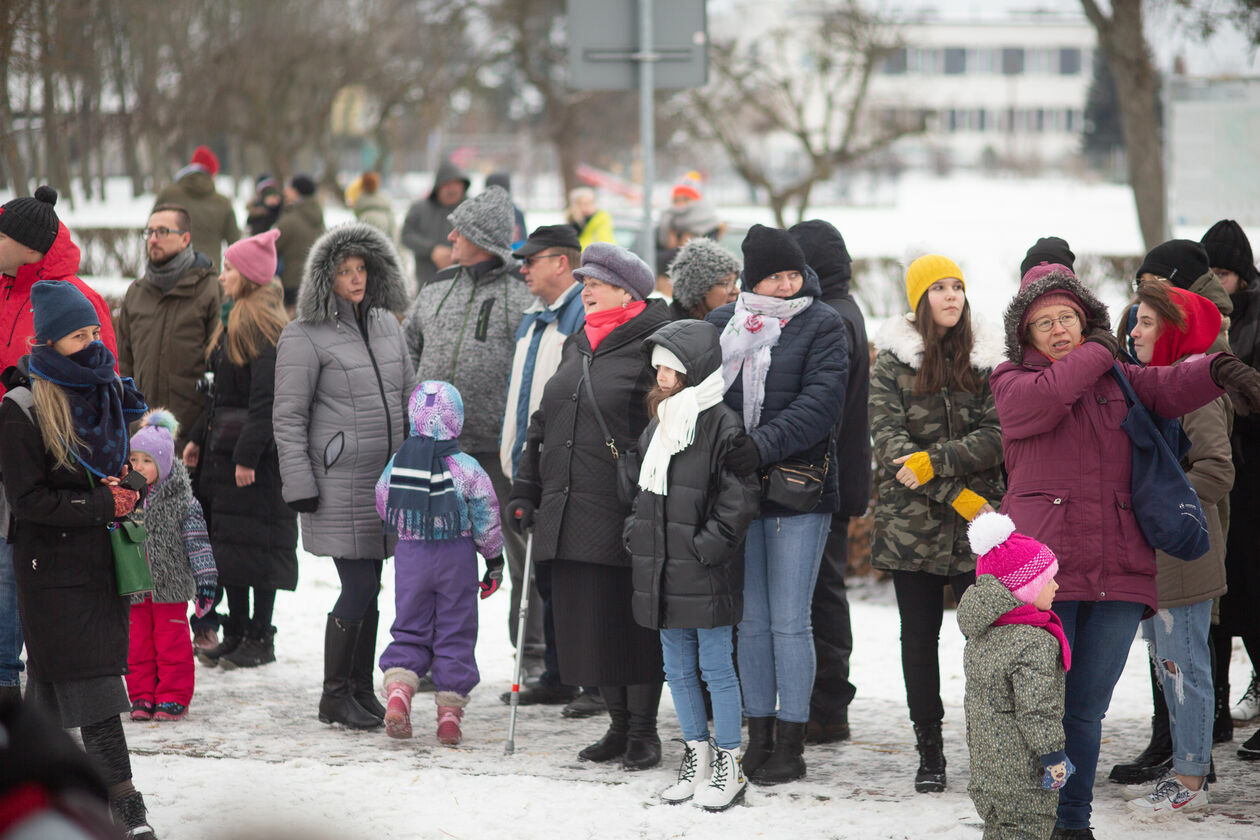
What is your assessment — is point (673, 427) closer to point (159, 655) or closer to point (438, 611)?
point (438, 611)

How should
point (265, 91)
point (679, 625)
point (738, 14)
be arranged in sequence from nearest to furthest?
point (679, 625)
point (265, 91)
point (738, 14)

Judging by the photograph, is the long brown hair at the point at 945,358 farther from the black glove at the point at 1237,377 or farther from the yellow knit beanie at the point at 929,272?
the black glove at the point at 1237,377

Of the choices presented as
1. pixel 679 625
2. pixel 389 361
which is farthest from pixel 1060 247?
pixel 389 361

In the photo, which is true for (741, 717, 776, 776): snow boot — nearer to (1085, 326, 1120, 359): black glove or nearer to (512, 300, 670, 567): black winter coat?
(512, 300, 670, 567): black winter coat

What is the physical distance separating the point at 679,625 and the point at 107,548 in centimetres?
196

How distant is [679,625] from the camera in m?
4.73

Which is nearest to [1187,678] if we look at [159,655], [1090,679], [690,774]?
[1090,679]

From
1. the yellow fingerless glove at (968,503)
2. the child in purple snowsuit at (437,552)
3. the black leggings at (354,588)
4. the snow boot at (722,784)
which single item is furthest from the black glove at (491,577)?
the yellow fingerless glove at (968,503)

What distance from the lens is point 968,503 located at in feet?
15.6

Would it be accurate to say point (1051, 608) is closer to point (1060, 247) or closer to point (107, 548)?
point (1060, 247)

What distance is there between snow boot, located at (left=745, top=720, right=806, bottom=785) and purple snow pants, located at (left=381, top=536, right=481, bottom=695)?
128cm

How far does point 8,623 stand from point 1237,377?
4.67 meters

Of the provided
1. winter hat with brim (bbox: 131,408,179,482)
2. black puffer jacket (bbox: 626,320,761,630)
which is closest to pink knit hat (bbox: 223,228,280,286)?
winter hat with brim (bbox: 131,408,179,482)

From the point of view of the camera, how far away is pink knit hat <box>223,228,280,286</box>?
6.23 m
